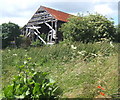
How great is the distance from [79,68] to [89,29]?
579 cm

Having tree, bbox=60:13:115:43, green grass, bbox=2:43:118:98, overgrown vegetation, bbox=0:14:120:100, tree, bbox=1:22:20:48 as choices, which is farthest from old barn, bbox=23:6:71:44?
green grass, bbox=2:43:118:98

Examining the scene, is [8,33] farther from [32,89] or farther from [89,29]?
[32,89]

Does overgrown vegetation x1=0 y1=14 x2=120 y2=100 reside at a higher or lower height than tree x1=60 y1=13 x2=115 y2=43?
lower

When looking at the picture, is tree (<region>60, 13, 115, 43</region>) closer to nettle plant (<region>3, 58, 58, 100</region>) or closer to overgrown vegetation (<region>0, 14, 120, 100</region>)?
overgrown vegetation (<region>0, 14, 120, 100</region>)

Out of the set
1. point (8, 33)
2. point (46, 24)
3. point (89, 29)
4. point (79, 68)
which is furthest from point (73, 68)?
point (46, 24)

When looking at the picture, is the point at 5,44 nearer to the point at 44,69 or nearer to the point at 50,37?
the point at 50,37

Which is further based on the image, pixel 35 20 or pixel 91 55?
pixel 35 20

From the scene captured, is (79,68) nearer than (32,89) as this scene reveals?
No

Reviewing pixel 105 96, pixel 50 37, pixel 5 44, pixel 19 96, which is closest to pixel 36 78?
pixel 19 96

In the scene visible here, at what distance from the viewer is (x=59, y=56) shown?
374 inches

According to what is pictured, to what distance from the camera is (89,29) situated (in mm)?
12305

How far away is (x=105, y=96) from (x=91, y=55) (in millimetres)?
4188

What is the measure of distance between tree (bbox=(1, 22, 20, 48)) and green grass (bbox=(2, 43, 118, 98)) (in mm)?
6531

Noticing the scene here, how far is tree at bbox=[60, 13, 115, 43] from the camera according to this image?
39.7ft
